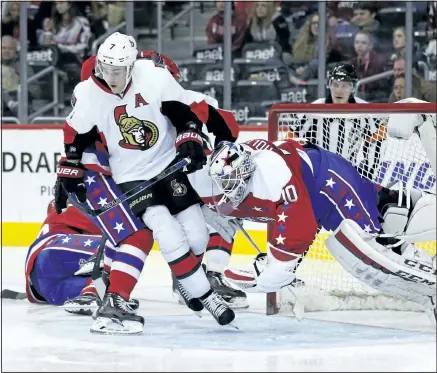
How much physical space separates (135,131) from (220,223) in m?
0.56

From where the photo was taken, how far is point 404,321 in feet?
14.7

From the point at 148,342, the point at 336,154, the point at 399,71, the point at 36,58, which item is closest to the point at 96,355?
the point at 148,342

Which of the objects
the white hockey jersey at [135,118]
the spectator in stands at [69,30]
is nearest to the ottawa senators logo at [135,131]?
the white hockey jersey at [135,118]

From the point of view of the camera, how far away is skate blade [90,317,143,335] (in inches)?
166

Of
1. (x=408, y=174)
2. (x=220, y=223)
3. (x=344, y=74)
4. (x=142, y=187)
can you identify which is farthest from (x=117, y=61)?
(x=344, y=74)

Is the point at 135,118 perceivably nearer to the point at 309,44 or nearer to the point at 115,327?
the point at 115,327

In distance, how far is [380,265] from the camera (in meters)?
4.24

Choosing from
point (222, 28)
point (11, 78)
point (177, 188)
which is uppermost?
point (222, 28)

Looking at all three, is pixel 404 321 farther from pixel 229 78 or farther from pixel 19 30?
pixel 19 30

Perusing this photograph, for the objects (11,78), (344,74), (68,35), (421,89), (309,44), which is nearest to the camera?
(344,74)

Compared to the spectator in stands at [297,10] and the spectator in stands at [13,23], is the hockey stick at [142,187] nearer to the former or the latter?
the spectator in stands at [297,10]

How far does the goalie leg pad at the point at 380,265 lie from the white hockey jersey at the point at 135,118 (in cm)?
68

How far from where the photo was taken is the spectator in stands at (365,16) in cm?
709

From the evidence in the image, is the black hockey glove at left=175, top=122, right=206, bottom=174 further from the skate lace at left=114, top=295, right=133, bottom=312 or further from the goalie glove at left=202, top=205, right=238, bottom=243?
the skate lace at left=114, top=295, right=133, bottom=312
